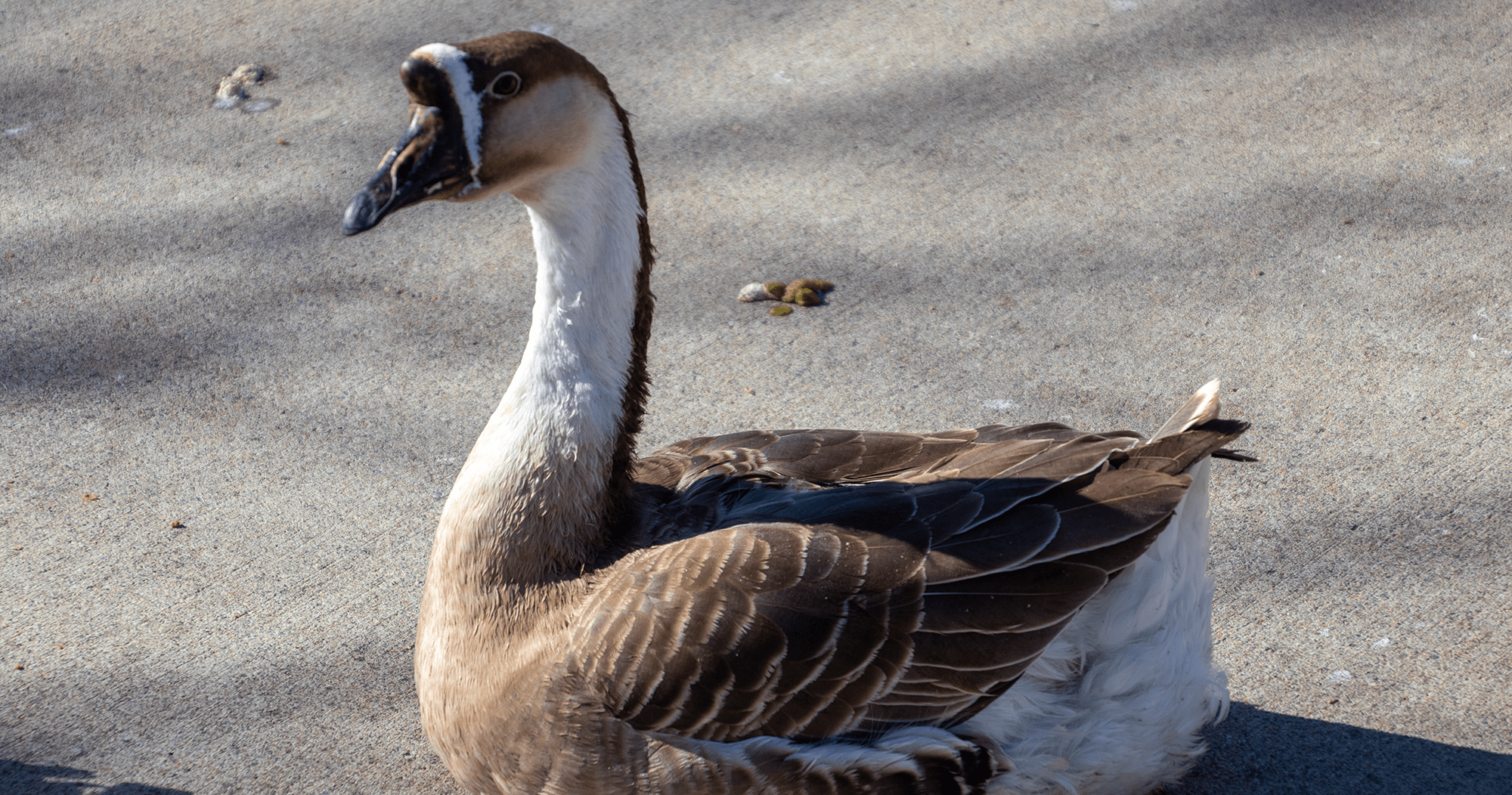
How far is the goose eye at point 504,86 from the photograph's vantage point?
6.93 feet

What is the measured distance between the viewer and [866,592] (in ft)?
7.22

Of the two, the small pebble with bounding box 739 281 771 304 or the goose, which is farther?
the small pebble with bounding box 739 281 771 304

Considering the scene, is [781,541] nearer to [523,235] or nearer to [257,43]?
[523,235]

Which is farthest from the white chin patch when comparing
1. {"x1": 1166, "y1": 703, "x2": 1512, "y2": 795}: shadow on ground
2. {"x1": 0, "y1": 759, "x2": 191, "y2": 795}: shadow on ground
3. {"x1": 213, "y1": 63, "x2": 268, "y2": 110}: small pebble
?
{"x1": 213, "y1": 63, "x2": 268, "y2": 110}: small pebble

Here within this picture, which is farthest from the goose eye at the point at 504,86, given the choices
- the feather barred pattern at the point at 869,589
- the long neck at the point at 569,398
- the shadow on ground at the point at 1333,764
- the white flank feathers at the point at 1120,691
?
the shadow on ground at the point at 1333,764

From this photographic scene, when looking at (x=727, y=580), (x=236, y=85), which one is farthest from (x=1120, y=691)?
(x=236, y=85)

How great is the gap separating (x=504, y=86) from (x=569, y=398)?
60cm

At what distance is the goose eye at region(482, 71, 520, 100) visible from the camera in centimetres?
211

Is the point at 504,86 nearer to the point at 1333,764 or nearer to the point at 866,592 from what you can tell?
Result: the point at 866,592

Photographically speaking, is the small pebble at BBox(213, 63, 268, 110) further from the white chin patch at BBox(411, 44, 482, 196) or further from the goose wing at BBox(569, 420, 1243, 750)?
the goose wing at BBox(569, 420, 1243, 750)

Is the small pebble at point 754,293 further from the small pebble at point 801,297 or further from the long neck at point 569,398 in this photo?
the long neck at point 569,398

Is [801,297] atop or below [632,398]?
below

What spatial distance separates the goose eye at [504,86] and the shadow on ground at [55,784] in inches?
66.7

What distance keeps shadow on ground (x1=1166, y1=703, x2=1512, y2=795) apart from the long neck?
1433 mm
